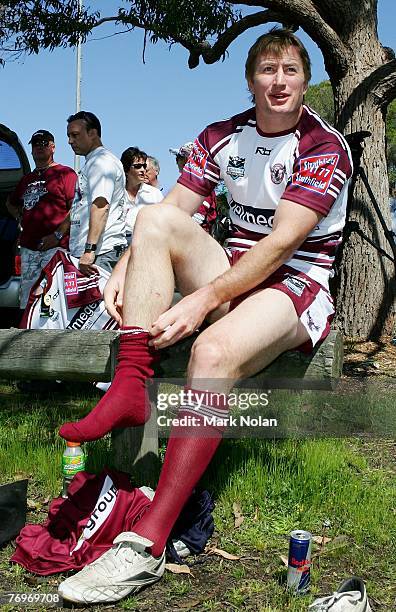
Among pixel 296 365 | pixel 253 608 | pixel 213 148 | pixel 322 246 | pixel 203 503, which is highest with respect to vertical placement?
pixel 213 148

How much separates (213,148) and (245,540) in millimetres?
1724

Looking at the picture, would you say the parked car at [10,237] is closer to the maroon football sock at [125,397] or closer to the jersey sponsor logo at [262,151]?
the jersey sponsor logo at [262,151]

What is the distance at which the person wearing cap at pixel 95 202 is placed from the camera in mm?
5098

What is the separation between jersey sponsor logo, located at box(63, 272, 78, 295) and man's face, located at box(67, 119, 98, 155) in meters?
0.99

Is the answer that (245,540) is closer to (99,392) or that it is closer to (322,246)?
(322,246)

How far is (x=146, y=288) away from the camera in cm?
282

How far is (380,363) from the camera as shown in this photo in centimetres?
662

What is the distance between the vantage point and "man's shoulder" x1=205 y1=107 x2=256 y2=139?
131 inches

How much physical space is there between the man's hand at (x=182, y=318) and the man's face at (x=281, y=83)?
0.88 m

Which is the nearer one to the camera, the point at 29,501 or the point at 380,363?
the point at 29,501

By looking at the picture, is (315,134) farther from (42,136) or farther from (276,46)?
(42,136)

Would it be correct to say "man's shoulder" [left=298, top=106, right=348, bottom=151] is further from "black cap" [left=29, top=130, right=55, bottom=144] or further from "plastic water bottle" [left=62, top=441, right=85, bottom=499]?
"black cap" [left=29, top=130, right=55, bottom=144]

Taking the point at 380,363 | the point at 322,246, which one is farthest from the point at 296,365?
the point at 380,363

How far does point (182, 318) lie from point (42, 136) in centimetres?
351
